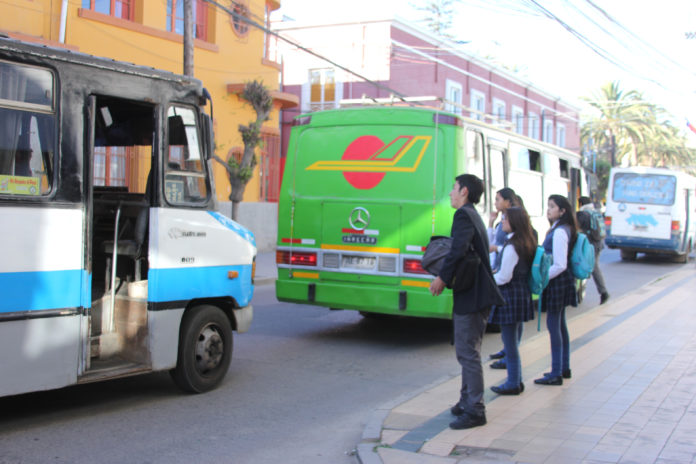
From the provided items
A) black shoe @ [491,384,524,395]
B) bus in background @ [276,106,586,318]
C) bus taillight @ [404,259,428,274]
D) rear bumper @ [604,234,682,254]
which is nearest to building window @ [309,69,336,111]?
rear bumper @ [604,234,682,254]

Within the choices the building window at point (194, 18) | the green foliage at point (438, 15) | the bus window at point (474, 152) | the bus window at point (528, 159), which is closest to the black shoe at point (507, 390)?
the bus window at point (474, 152)

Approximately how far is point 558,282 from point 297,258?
3.72 meters

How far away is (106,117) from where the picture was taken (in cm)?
688

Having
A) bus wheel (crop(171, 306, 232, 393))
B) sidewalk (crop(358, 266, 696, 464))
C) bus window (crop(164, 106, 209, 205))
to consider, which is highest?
bus window (crop(164, 106, 209, 205))

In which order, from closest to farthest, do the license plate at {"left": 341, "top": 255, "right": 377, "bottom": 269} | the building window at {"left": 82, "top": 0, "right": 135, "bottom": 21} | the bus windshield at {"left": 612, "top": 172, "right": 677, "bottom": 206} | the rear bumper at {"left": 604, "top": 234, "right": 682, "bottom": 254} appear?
the license plate at {"left": 341, "top": 255, "right": 377, "bottom": 269}, the building window at {"left": 82, "top": 0, "right": 135, "bottom": 21}, the rear bumper at {"left": 604, "top": 234, "right": 682, "bottom": 254}, the bus windshield at {"left": 612, "top": 172, "right": 677, "bottom": 206}

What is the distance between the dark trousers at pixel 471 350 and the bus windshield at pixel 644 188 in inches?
825

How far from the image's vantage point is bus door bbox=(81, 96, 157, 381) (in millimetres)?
6203

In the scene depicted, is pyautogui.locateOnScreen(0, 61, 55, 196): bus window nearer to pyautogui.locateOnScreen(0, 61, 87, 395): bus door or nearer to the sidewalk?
pyautogui.locateOnScreen(0, 61, 87, 395): bus door

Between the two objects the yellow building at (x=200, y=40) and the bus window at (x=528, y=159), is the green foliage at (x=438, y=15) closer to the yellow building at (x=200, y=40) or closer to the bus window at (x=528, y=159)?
the yellow building at (x=200, y=40)

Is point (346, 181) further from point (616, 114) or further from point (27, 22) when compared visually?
point (616, 114)

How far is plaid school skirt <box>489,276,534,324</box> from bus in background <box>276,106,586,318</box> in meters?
2.22

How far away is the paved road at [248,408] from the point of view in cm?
523

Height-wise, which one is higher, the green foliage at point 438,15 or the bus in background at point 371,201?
the green foliage at point 438,15

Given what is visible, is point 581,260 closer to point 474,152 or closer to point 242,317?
point 474,152
